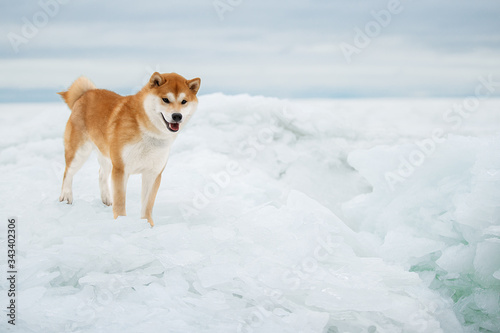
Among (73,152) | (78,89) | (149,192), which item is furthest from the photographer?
(78,89)

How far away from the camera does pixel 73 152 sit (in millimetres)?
4484

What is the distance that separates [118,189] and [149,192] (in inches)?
12.1

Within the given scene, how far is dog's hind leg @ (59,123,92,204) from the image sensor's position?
175 inches

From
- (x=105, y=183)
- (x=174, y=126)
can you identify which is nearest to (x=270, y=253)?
(x=174, y=126)

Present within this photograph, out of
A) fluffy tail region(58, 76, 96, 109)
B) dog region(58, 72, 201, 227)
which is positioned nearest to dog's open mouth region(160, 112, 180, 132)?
dog region(58, 72, 201, 227)

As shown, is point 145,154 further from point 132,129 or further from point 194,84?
point 194,84

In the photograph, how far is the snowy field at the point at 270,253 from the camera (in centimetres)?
282

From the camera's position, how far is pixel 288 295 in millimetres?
3082

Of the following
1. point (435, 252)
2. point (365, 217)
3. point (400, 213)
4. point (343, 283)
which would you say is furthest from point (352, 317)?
point (365, 217)

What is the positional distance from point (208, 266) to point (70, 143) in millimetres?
2077

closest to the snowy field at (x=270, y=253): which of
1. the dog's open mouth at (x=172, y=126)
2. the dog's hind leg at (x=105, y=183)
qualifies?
the dog's hind leg at (x=105, y=183)

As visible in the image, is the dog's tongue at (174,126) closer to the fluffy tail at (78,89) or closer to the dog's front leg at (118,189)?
the dog's front leg at (118,189)

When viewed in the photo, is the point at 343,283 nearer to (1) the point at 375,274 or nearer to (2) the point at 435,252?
(1) the point at 375,274

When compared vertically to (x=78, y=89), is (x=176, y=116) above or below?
below
